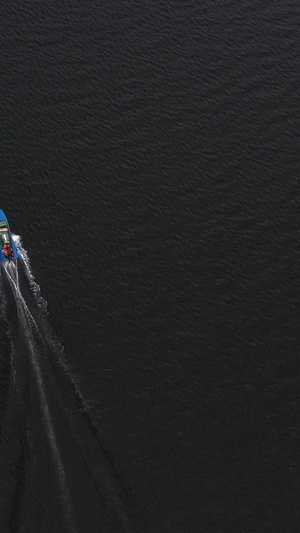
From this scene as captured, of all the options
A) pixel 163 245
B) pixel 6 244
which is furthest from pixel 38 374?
pixel 163 245

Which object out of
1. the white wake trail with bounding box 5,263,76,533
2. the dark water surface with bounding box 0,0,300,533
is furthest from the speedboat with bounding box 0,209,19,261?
the dark water surface with bounding box 0,0,300,533

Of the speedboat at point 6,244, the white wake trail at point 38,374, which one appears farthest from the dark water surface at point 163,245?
the speedboat at point 6,244

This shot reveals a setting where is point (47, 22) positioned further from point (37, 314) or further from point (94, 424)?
point (94, 424)

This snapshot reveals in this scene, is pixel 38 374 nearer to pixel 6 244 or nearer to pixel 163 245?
pixel 6 244

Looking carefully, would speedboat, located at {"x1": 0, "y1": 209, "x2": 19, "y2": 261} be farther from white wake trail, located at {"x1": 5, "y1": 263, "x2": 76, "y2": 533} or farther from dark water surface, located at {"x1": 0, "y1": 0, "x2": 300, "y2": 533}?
dark water surface, located at {"x1": 0, "y1": 0, "x2": 300, "y2": 533}

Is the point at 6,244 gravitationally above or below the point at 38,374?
above

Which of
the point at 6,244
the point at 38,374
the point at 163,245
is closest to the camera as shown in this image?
the point at 38,374
